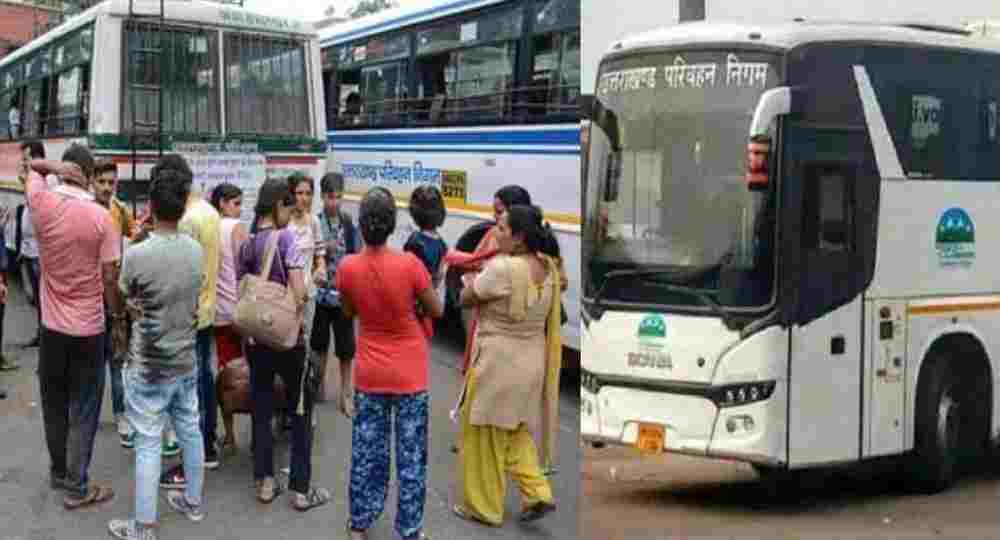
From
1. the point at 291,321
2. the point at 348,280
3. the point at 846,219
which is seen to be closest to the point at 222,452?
the point at 291,321

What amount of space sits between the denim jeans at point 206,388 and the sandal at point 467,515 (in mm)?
1538

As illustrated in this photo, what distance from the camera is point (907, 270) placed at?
841 cm

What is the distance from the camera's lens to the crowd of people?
5.98 m

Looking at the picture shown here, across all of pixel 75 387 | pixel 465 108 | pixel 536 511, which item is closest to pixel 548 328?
pixel 536 511

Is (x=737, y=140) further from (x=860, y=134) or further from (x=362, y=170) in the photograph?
(x=362, y=170)

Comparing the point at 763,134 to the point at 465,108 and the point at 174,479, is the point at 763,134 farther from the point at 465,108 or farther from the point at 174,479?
the point at 465,108

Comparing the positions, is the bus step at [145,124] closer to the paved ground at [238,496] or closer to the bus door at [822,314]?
the paved ground at [238,496]

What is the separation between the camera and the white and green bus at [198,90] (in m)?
11.9

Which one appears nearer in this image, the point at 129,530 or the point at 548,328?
the point at 129,530

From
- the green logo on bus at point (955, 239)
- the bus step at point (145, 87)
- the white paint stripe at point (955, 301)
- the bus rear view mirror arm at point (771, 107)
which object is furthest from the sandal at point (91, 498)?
the bus step at point (145, 87)

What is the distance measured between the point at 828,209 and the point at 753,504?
197 centimetres

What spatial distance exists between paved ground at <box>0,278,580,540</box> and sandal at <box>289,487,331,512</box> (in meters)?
0.05

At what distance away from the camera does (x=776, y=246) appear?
7.59 m

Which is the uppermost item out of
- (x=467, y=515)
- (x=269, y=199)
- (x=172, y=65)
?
(x=172, y=65)
